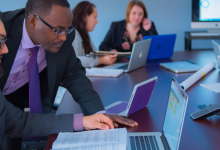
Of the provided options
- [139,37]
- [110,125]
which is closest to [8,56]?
[110,125]

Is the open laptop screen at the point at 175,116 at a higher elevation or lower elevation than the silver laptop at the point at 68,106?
higher

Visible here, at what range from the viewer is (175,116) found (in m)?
0.75

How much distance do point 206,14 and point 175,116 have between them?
257 cm

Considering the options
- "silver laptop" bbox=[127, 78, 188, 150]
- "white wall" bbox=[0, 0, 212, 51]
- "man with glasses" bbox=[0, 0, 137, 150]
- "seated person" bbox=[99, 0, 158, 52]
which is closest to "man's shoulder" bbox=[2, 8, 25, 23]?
"man with glasses" bbox=[0, 0, 137, 150]

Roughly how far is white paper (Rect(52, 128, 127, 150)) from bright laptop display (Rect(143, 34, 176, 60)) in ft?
5.12

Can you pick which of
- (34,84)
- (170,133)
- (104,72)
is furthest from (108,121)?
(104,72)

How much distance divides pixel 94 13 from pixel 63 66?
1.37 meters

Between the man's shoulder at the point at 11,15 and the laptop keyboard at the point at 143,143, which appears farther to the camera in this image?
the man's shoulder at the point at 11,15

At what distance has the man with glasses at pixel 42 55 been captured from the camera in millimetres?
1185

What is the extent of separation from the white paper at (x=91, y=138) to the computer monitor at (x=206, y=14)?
2.47m

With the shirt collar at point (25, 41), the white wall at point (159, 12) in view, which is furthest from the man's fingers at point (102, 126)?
the white wall at point (159, 12)

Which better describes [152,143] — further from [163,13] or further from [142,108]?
[163,13]

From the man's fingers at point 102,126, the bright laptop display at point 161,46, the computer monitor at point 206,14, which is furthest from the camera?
the computer monitor at point 206,14

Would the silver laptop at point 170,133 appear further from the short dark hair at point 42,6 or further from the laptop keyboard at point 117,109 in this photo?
the short dark hair at point 42,6
